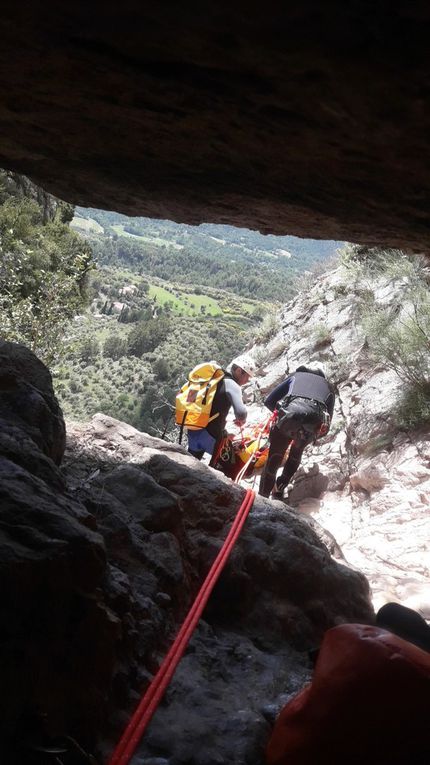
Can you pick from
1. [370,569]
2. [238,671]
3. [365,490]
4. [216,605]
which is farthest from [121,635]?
[365,490]

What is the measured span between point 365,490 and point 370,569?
2481mm

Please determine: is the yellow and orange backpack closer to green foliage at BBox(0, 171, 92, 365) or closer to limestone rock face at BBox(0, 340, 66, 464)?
limestone rock face at BBox(0, 340, 66, 464)

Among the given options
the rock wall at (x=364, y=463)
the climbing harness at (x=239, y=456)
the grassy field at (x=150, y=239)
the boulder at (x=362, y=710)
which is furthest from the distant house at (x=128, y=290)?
the boulder at (x=362, y=710)

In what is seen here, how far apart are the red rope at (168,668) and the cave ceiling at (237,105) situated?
6.85ft

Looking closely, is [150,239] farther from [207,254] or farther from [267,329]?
[267,329]

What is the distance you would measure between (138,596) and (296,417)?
3.63 m

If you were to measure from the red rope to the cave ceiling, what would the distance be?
6.85ft

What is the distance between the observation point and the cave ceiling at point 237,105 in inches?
54.9

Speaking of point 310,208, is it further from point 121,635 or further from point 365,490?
→ point 365,490

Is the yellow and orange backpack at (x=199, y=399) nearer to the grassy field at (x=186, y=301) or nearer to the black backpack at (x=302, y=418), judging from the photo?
the black backpack at (x=302, y=418)

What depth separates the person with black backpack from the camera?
19.6ft

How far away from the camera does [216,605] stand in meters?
3.18

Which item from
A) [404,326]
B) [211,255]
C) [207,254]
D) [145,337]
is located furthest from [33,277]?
[207,254]

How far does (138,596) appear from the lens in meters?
2.63
